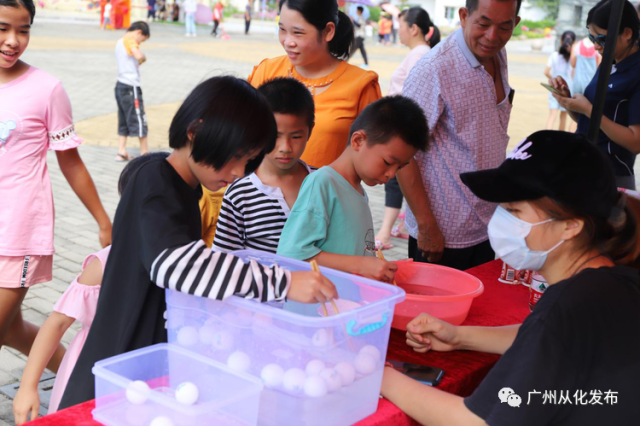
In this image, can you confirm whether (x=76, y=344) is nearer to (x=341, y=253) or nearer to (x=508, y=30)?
(x=341, y=253)

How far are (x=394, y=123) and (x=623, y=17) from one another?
6.18 ft

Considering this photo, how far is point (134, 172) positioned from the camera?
5.12 ft

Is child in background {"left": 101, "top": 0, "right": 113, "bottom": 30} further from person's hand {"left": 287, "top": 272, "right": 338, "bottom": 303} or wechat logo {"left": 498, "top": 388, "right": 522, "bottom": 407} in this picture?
wechat logo {"left": 498, "top": 388, "right": 522, "bottom": 407}

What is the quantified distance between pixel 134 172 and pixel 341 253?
779 millimetres

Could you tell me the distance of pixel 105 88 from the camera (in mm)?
12672

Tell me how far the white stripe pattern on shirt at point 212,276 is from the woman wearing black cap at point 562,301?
1.35 feet

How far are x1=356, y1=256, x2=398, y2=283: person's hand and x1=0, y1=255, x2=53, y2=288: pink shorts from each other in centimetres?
131

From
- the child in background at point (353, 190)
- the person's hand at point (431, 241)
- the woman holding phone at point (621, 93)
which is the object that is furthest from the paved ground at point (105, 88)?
the woman holding phone at point (621, 93)

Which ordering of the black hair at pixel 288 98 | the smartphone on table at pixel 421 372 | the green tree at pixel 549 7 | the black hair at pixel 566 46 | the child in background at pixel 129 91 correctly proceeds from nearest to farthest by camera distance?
the smartphone on table at pixel 421 372
the black hair at pixel 288 98
the child in background at pixel 129 91
the black hair at pixel 566 46
the green tree at pixel 549 7

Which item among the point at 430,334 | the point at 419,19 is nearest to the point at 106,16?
the point at 419,19

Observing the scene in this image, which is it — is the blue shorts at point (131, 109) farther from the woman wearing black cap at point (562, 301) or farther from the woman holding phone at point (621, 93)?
the woman wearing black cap at point (562, 301)

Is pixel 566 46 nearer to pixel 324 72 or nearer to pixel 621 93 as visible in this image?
pixel 621 93

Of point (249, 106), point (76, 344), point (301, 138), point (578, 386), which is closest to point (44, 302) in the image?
point (76, 344)

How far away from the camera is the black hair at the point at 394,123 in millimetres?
2127
